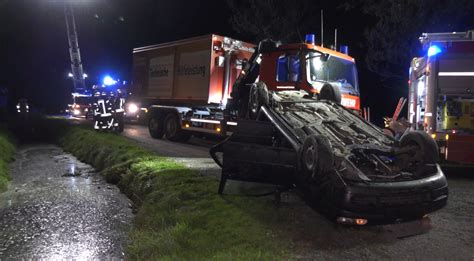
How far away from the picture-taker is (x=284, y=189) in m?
5.70

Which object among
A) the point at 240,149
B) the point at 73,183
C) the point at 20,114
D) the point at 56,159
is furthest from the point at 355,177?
the point at 20,114

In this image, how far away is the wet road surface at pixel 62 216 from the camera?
19.4 ft

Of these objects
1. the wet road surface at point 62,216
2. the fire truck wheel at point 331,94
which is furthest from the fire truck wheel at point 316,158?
the wet road surface at point 62,216

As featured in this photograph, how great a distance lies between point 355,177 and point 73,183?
725 centimetres

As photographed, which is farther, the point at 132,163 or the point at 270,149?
the point at 132,163

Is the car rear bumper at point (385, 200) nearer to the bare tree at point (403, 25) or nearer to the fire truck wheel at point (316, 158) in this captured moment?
the fire truck wheel at point (316, 158)

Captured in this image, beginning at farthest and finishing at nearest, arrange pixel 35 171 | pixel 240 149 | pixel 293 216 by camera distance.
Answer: pixel 35 171
pixel 240 149
pixel 293 216

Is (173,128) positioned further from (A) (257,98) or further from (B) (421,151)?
(B) (421,151)

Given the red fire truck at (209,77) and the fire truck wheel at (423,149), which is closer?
the fire truck wheel at (423,149)

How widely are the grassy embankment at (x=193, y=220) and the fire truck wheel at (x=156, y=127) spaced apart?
652 centimetres

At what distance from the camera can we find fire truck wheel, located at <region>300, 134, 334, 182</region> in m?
4.54

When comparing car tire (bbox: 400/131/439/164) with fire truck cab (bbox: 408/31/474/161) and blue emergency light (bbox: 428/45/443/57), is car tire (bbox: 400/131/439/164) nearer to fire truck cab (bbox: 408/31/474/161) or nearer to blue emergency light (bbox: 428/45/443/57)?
fire truck cab (bbox: 408/31/474/161)

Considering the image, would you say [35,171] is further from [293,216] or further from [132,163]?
[293,216]

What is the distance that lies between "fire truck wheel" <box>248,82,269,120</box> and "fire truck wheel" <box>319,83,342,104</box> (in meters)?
1.25
